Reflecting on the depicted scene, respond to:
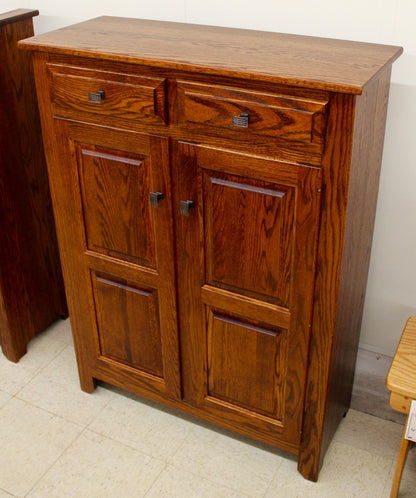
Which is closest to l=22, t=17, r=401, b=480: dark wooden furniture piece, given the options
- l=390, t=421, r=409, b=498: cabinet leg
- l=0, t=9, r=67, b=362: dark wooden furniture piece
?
l=390, t=421, r=409, b=498: cabinet leg

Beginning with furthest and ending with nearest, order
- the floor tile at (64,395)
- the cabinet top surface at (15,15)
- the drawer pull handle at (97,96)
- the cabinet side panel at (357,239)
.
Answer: the floor tile at (64,395) < the cabinet top surface at (15,15) < the drawer pull handle at (97,96) < the cabinet side panel at (357,239)

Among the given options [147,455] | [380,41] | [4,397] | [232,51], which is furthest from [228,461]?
[380,41]

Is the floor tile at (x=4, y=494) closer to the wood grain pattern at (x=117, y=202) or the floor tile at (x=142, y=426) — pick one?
the floor tile at (x=142, y=426)

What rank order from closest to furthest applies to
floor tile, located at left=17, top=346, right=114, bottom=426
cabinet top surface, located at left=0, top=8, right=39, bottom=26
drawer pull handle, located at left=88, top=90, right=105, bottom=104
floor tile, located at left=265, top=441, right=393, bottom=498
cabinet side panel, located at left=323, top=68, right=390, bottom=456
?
cabinet side panel, located at left=323, top=68, right=390, bottom=456
drawer pull handle, located at left=88, top=90, right=105, bottom=104
floor tile, located at left=265, top=441, right=393, bottom=498
cabinet top surface, located at left=0, top=8, right=39, bottom=26
floor tile, located at left=17, top=346, right=114, bottom=426

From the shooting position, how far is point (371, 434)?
2.24 meters

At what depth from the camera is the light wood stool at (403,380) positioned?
1.76 metres

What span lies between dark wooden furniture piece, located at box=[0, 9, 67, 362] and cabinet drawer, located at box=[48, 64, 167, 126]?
467 mm

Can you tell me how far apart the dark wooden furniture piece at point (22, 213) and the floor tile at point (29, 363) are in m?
0.04

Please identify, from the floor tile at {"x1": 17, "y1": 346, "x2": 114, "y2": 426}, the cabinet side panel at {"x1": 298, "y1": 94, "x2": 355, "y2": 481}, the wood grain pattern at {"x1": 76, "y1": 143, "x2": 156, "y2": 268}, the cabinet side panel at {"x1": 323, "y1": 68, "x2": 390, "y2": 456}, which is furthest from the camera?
the floor tile at {"x1": 17, "y1": 346, "x2": 114, "y2": 426}

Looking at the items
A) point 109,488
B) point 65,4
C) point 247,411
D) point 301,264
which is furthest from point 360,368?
point 65,4

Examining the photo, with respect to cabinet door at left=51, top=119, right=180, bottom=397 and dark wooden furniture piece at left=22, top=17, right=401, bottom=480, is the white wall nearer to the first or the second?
dark wooden furniture piece at left=22, top=17, right=401, bottom=480

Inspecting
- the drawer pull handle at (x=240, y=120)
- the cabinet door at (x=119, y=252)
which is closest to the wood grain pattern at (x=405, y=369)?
the cabinet door at (x=119, y=252)

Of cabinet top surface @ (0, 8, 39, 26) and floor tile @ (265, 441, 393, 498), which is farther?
cabinet top surface @ (0, 8, 39, 26)

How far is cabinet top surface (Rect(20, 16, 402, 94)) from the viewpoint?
1495mm
